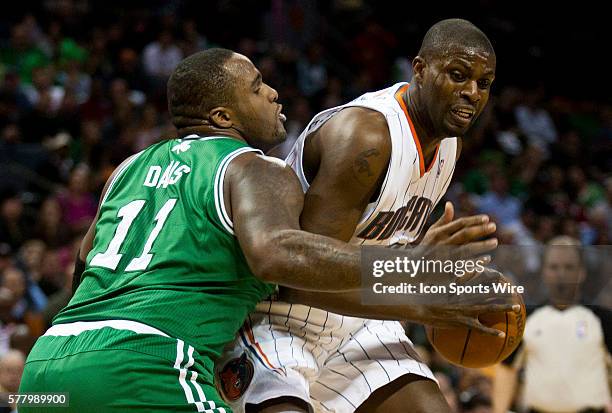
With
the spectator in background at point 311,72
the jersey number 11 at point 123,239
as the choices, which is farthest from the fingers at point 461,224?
the spectator in background at point 311,72

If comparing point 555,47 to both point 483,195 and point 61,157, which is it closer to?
point 483,195

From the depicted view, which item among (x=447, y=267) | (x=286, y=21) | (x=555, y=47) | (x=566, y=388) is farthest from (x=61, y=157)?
(x=555, y=47)

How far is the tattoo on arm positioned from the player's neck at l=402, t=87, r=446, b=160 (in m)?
0.36

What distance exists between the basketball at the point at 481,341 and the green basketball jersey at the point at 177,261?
2.80 ft

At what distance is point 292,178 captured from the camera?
300 cm

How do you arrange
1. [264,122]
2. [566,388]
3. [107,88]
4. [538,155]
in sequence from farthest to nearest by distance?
[538,155] < [107,88] < [566,388] < [264,122]

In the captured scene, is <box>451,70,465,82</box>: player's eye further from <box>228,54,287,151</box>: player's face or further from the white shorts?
the white shorts

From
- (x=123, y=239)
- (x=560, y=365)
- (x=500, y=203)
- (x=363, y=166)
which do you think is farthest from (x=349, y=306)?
(x=500, y=203)

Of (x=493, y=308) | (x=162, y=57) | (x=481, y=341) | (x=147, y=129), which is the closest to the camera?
(x=493, y=308)

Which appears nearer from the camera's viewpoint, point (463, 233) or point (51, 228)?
point (463, 233)

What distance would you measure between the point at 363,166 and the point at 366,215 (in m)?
0.24

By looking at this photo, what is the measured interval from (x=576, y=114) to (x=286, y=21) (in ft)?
15.4

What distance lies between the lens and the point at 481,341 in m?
3.62

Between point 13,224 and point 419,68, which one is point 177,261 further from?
point 13,224
